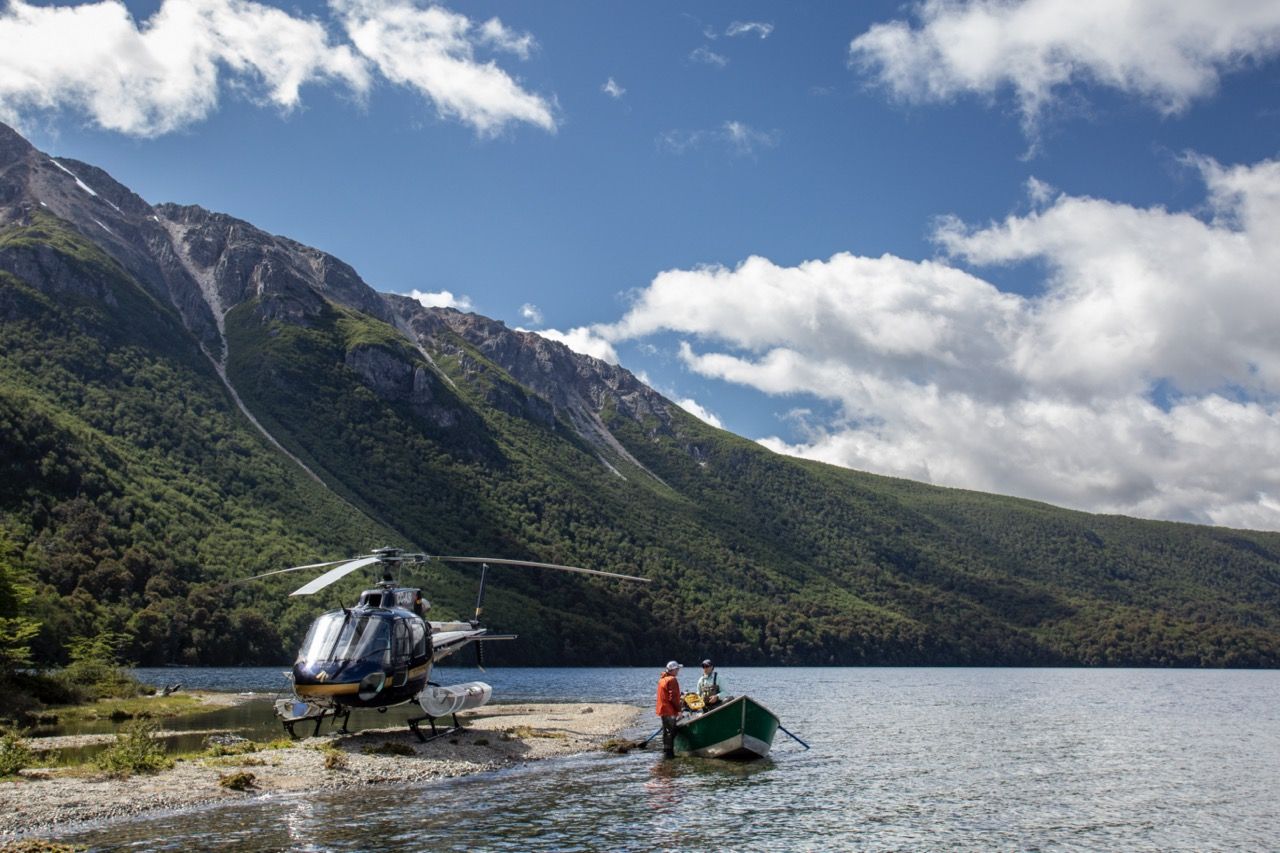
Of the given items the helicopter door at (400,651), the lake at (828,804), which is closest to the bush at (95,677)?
the lake at (828,804)

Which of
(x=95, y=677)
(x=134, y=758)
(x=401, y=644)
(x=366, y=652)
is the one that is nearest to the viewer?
(x=134, y=758)

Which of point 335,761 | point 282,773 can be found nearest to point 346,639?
point 335,761

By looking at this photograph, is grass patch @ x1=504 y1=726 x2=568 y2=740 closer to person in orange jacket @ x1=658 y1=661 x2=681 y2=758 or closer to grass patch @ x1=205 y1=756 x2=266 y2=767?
person in orange jacket @ x1=658 y1=661 x2=681 y2=758

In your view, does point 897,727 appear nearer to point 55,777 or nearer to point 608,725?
point 608,725

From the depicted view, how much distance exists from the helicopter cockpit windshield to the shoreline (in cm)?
302

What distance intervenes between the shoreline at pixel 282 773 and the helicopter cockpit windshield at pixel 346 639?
9.92 feet

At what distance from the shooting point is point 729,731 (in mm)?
35312

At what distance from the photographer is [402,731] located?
120 ft

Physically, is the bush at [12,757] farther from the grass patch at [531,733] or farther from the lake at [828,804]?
the grass patch at [531,733]

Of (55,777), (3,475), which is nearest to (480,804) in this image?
(55,777)

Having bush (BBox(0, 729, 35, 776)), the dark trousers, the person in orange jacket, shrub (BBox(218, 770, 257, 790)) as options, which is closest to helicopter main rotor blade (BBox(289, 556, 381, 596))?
shrub (BBox(218, 770, 257, 790))

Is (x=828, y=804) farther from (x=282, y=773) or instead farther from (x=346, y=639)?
(x=282, y=773)

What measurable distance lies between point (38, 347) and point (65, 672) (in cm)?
15907

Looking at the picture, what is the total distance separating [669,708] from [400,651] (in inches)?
446
